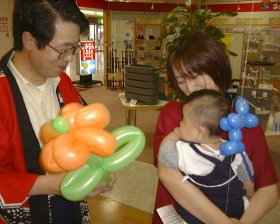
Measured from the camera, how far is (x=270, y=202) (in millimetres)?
1067

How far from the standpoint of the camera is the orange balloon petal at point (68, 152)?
775 millimetres

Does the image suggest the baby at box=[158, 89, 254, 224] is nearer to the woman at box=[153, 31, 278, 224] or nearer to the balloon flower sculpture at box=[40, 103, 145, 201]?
the woman at box=[153, 31, 278, 224]

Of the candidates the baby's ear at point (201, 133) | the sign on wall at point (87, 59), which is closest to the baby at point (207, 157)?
the baby's ear at point (201, 133)

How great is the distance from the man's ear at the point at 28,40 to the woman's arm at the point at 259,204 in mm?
1000

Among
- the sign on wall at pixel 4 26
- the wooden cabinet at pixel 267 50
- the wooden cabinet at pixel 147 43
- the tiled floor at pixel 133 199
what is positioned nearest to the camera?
the tiled floor at pixel 133 199

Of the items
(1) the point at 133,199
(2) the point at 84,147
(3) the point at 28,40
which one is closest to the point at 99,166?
(2) the point at 84,147

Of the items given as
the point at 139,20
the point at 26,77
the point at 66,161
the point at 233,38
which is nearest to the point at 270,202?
the point at 66,161

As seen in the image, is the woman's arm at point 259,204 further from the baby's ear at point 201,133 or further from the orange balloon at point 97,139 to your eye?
the orange balloon at point 97,139

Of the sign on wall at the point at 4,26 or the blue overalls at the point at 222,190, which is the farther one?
the sign on wall at the point at 4,26

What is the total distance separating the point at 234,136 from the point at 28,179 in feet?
2.36

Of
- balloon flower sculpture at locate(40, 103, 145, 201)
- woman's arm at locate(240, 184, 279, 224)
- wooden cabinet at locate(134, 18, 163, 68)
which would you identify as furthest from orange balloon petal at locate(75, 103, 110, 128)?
wooden cabinet at locate(134, 18, 163, 68)

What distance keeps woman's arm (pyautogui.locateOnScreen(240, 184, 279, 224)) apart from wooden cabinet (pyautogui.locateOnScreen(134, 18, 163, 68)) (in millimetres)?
7249

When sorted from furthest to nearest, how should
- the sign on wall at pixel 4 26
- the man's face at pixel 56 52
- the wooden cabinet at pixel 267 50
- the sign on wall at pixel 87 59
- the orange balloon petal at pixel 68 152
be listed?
the sign on wall at pixel 87 59 → the wooden cabinet at pixel 267 50 → the sign on wall at pixel 4 26 → the man's face at pixel 56 52 → the orange balloon petal at pixel 68 152

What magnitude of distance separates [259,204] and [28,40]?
104 centimetres
